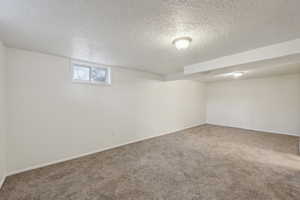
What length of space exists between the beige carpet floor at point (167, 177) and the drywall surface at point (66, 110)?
0.35 m

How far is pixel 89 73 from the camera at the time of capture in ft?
10.5

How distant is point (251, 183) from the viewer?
2.00 meters

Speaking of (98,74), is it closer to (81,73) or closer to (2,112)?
(81,73)

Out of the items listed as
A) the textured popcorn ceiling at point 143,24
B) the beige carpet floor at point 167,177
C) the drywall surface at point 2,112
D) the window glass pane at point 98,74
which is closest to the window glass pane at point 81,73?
the window glass pane at point 98,74

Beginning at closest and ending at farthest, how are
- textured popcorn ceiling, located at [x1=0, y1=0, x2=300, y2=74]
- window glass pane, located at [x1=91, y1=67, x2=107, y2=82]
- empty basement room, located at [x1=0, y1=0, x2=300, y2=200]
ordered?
textured popcorn ceiling, located at [x1=0, y1=0, x2=300, y2=74], empty basement room, located at [x1=0, y1=0, x2=300, y2=200], window glass pane, located at [x1=91, y1=67, x2=107, y2=82]

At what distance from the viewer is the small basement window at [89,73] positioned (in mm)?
2943

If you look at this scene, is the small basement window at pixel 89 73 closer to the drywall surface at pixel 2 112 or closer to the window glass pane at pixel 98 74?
the window glass pane at pixel 98 74

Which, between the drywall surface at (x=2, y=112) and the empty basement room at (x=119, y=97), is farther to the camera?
the drywall surface at (x=2, y=112)

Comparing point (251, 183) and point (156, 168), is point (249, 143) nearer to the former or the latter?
point (251, 183)

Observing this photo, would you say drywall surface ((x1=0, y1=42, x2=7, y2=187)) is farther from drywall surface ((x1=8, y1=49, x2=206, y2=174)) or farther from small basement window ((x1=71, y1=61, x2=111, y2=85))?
small basement window ((x1=71, y1=61, x2=111, y2=85))

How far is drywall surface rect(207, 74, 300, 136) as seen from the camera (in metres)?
4.77

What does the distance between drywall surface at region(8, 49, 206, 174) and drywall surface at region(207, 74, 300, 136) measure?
156 inches

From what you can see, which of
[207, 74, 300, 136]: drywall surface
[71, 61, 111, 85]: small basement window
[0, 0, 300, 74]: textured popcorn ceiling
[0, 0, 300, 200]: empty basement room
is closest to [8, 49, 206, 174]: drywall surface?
[0, 0, 300, 200]: empty basement room

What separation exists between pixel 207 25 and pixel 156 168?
258 centimetres
